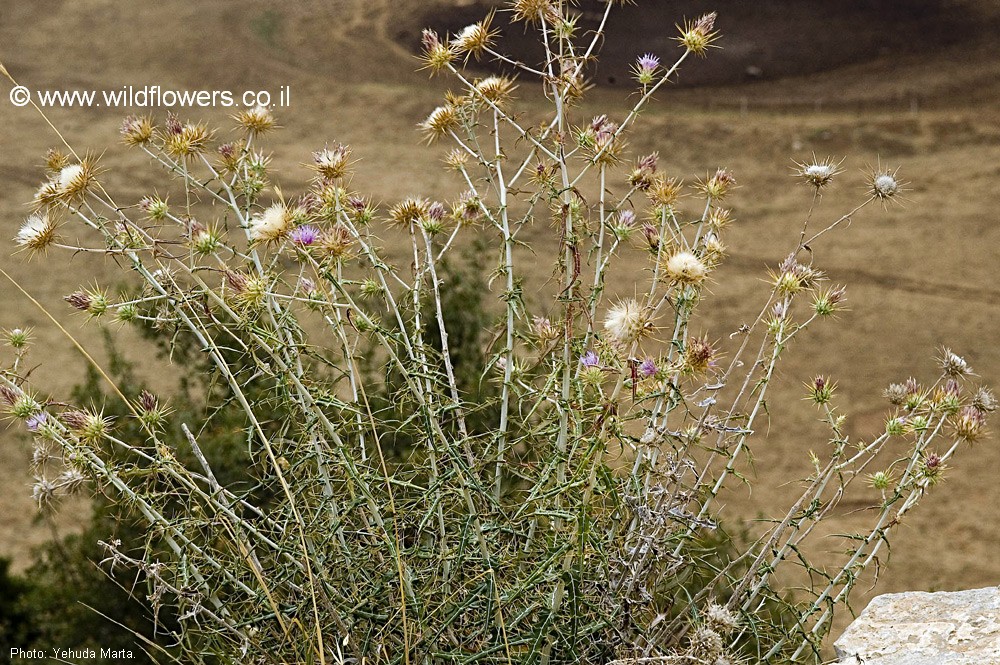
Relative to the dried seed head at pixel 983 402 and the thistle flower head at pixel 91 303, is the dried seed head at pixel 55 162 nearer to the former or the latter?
the thistle flower head at pixel 91 303

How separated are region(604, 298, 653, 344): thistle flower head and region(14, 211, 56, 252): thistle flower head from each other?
0.57m

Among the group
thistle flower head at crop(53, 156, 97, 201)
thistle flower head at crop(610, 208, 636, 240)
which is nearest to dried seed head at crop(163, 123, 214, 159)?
thistle flower head at crop(53, 156, 97, 201)

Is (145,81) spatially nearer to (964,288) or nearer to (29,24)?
(29,24)

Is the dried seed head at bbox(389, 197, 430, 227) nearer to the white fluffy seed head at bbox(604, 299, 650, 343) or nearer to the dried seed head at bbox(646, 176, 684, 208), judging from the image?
the dried seed head at bbox(646, 176, 684, 208)

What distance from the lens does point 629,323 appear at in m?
1.00

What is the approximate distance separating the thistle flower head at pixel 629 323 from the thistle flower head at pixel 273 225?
0.33 metres

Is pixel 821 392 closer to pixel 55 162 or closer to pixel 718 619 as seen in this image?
pixel 718 619

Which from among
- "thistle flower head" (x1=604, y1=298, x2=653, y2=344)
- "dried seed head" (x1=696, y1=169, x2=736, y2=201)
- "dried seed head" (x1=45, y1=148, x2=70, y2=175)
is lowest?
"dried seed head" (x1=45, y1=148, x2=70, y2=175)

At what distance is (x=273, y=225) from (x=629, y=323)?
0.36 metres

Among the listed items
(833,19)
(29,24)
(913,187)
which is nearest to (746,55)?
(833,19)

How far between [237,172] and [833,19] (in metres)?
6.63

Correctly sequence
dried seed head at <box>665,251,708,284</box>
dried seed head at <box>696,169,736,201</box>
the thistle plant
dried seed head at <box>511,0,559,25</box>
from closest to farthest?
dried seed head at <box>665,251,708,284</box> → the thistle plant → dried seed head at <box>511,0,559,25</box> → dried seed head at <box>696,169,736,201</box>

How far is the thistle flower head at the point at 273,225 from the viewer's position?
108 centimetres

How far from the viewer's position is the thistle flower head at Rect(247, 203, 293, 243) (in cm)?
108
